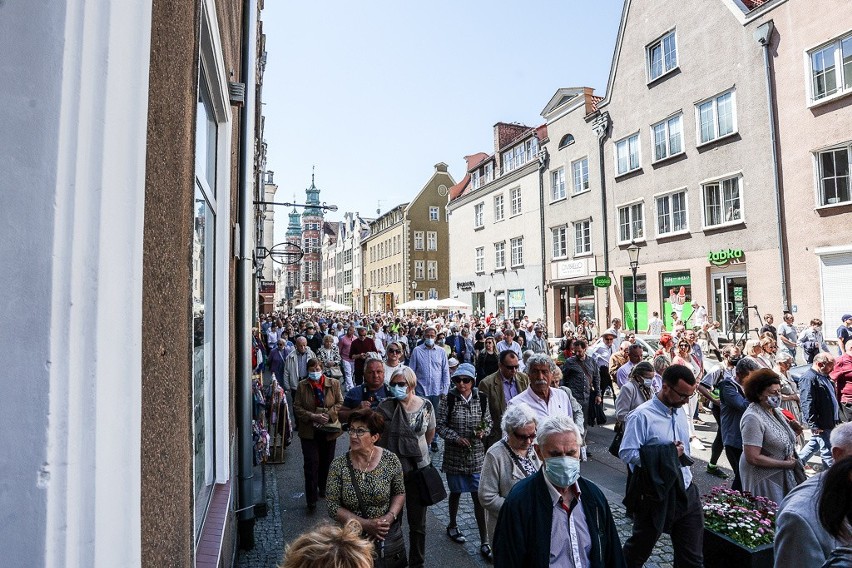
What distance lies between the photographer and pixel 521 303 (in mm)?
32156

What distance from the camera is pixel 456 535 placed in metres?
5.52

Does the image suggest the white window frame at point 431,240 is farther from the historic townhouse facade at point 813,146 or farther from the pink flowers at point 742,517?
the pink flowers at point 742,517

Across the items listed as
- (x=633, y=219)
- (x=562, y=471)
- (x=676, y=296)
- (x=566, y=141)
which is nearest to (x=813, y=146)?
(x=676, y=296)

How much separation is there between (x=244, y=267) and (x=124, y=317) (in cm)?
455

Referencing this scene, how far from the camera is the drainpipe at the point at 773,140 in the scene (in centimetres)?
1742

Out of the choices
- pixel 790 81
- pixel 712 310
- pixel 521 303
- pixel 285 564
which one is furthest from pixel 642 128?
pixel 285 564

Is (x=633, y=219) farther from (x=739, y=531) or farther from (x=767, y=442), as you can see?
(x=739, y=531)

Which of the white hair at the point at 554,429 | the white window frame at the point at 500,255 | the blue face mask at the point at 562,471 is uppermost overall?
the white window frame at the point at 500,255

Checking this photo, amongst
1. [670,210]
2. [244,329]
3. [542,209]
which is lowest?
[244,329]

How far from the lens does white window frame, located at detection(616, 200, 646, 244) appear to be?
23.6m

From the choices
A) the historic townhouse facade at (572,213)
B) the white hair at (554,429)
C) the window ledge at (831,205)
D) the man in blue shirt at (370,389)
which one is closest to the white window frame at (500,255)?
the historic townhouse facade at (572,213)

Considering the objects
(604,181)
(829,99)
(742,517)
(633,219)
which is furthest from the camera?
(604,181)

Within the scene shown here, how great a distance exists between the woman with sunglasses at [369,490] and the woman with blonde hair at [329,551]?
1635 mm

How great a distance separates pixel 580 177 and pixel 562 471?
26417mm
